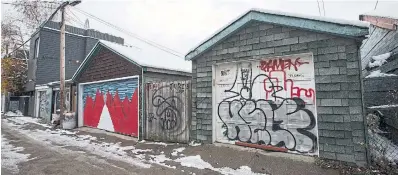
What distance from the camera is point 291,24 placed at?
231 inches

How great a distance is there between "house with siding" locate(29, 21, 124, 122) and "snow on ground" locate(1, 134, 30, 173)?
9863 millimetres

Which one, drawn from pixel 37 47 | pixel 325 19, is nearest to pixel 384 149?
pixel 325 19

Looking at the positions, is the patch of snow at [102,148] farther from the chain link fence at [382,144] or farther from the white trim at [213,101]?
the chain link fence at [382,144]

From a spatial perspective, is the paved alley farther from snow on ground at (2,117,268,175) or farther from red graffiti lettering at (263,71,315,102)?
red graffiti lettering at (263,71,315,102)

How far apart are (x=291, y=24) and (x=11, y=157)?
8.37 m

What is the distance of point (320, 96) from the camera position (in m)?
5.48

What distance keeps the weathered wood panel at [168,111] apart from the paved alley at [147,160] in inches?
18.5

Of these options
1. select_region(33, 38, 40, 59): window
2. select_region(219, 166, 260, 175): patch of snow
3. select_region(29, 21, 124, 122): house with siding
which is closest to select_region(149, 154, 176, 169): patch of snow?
select_region(219, 166, 260, 175): patch of snow

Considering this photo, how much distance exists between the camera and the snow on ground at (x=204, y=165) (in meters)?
5.23

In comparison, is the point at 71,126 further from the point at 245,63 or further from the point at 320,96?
the point at 320,96

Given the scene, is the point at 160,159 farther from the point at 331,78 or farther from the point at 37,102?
the point at 37,102

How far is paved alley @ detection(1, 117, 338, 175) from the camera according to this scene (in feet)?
17.7

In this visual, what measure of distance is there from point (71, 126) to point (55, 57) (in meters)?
13.3

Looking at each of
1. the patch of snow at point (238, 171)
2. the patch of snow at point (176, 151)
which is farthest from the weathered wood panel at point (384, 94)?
the patch of snow at point (176, 151)
